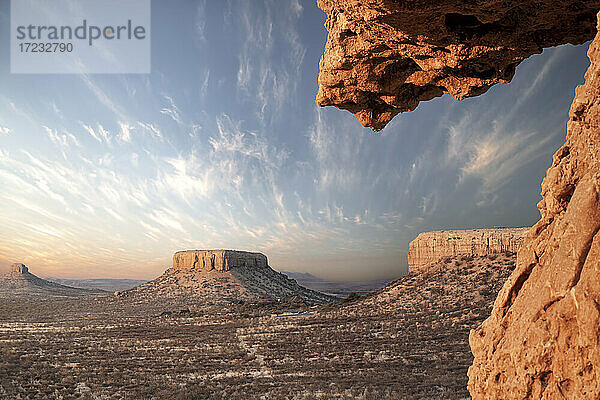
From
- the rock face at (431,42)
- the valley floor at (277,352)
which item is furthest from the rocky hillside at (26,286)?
the rock face at (431,42)

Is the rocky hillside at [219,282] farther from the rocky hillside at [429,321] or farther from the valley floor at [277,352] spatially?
the rocky hillside at [429,321]

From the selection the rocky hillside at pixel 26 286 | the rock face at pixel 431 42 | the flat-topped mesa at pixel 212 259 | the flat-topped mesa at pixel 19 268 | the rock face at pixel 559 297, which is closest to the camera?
the rock face at pixel 559 297

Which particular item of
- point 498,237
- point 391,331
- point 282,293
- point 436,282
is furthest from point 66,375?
point 282,293

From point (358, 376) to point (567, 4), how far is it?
12.7 meters

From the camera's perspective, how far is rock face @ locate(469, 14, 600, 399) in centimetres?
258

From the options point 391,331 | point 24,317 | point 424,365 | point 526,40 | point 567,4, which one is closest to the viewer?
point 567,4

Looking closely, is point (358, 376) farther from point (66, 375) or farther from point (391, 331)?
point (66, 375)

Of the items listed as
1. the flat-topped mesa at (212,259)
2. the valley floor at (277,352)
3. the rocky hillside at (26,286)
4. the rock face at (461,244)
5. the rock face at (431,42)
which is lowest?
the rocky hillside at (26,286)

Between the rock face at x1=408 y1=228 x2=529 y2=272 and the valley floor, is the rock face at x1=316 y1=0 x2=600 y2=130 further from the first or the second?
the rock face at x1=408 y1=228 x2=529 y2=272

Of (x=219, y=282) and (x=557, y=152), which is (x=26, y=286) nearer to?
(x=219, y=282)

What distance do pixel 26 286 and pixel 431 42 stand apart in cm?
11079

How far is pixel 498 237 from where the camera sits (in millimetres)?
34906

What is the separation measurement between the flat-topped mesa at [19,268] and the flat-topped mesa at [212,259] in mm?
62140

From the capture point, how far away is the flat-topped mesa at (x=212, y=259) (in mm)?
68375
